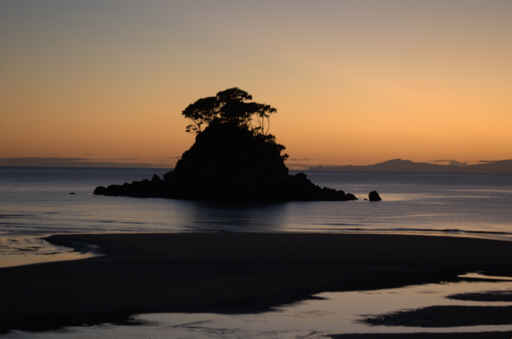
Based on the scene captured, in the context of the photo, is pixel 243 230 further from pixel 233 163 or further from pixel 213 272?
pixel 233 163

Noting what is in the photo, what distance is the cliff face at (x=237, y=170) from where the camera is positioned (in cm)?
8462

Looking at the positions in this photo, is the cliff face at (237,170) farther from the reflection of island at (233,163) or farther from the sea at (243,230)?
the sea at (243,230)

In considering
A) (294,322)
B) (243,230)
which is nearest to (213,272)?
(294,322)

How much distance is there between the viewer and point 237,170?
85.6m

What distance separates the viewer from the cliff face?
84625 mm

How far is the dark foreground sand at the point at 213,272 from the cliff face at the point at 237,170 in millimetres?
52503

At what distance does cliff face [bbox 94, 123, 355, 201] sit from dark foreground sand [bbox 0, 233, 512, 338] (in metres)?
52.5

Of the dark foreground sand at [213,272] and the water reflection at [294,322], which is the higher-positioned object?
the dark foreground sand at [213,272]

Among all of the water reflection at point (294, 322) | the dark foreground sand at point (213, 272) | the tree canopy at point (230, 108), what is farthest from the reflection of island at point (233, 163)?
the water reflection at point (294, 322)

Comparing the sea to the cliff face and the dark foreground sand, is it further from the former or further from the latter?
the cliff face

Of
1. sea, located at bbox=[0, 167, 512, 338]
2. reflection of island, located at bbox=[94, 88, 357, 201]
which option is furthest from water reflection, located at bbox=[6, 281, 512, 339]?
reflection of island, located at bbox=[94, 88, 357, 201]

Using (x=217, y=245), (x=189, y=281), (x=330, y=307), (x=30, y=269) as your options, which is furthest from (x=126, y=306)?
(x=217, y=245)

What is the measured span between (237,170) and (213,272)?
65.3 m

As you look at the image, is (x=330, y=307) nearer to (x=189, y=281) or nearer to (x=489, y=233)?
(x=189, y=281)
